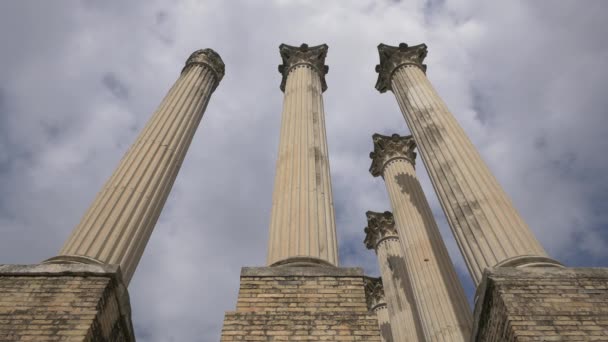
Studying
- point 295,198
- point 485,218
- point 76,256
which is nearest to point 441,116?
point 485,218

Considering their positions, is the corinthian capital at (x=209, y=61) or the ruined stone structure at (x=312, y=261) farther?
the corinthian capital at (x=209, y=61)

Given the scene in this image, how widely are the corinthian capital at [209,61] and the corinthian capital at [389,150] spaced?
7421 mm

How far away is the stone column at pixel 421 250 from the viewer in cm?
1355

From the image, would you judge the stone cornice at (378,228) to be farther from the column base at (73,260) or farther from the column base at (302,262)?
the column base at (73,260)

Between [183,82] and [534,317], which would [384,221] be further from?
[534,317]

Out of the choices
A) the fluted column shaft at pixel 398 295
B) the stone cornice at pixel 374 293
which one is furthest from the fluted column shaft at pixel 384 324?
the fluted column shaft at pixel 398 295

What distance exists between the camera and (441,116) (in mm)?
13727

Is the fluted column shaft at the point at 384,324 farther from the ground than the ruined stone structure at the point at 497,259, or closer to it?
farther from the ground

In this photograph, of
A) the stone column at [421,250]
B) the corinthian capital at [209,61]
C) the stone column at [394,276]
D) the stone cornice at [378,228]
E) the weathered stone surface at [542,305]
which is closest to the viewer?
the weathered stone surface at [542,305]

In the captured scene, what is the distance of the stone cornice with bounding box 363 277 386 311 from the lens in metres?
25.1

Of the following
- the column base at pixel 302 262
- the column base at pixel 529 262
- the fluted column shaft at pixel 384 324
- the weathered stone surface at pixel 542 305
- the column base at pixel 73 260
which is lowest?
the weathered stone surface at pixel 542 305

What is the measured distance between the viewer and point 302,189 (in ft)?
35.5

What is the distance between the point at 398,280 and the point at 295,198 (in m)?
10.7

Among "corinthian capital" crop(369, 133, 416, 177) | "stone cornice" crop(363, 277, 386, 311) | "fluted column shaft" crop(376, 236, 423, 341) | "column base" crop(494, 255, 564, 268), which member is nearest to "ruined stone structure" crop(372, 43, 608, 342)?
"column base" crop(494, 255, 564, 268)
